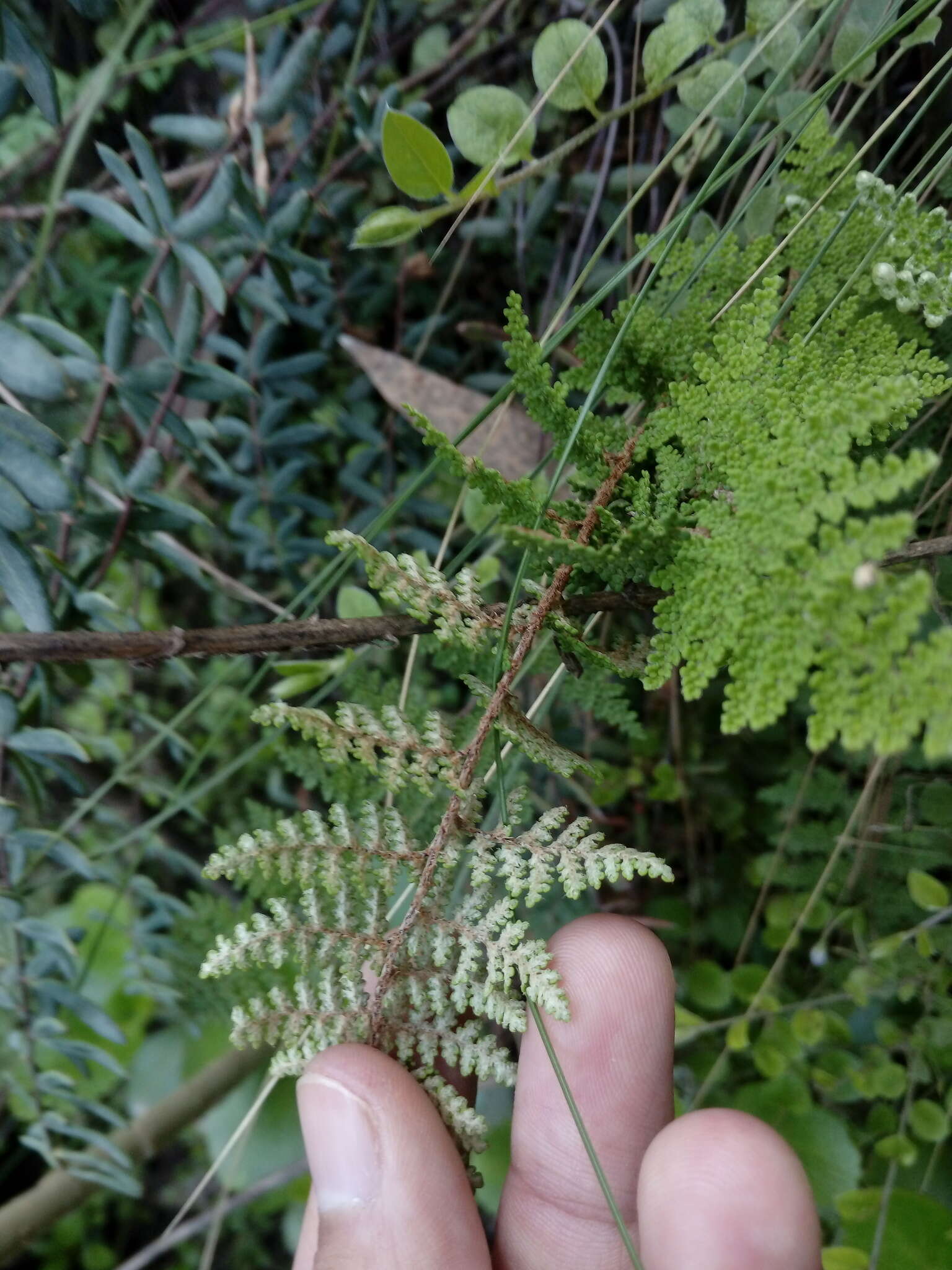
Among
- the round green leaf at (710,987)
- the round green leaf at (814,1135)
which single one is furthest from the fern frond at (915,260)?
the round green leaf at (814,1135)

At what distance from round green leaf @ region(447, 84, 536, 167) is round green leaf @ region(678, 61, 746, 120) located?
0.17 metres

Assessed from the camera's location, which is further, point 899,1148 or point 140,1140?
point 140,1140

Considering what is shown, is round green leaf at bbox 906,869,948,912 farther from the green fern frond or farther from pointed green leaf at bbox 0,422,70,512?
pointed green leaf at bbox 0,422,70,512

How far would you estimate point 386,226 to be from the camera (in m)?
0.77

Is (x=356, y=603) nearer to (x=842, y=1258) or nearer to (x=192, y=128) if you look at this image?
(x=192, y=128)

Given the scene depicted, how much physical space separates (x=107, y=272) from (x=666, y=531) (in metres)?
1.20

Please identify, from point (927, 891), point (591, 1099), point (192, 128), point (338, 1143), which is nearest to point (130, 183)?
point (192, 128)

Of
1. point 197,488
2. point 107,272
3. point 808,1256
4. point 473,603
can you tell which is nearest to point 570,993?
point 808,1256

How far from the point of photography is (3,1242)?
1.26 m

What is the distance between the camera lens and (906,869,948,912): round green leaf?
1.07 meters

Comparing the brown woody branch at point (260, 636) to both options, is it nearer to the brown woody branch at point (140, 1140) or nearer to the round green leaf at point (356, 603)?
the round green leaf at point (356, 603)

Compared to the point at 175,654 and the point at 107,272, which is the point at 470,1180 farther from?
the point at 107,272

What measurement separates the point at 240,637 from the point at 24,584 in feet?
0.68

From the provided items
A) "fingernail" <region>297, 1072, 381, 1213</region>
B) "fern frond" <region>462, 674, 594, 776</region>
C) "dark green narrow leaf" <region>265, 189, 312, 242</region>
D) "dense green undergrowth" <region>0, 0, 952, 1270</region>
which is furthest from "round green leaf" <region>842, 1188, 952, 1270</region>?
"dark green narrow leaf" <region>265, 189, 312, 242</region>
